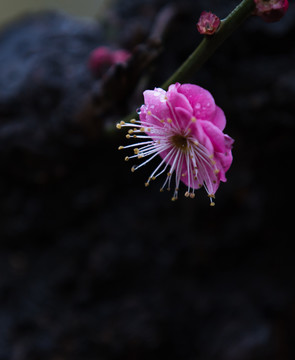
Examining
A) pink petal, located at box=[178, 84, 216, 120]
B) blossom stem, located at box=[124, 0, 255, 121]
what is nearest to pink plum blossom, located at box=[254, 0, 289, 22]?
blossom stem, located at box=[124, 0, 255, 121]

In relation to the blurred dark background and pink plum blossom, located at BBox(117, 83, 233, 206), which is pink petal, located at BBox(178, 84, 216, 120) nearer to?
pink plum blossom, located at BBox(117, 83, 233, 206)

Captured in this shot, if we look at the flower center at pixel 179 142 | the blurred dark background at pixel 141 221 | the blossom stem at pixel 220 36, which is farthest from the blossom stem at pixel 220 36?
the blurred dark background at pixel 141 221

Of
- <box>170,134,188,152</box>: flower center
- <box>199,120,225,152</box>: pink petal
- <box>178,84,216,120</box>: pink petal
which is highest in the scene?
<box>170,134,188,152</box>: flower center

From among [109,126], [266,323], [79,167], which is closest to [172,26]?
[109,126]

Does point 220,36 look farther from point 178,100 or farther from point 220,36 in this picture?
point 178,100

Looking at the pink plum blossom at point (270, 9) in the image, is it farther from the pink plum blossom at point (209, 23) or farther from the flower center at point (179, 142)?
the flower center at point (179, 142)

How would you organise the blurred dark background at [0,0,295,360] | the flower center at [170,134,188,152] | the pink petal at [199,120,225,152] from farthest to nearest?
1. the blurred dark background at [0,0,295,360]
2. the flower center at [170,134,188,152]
3. the pink petal at [199,120,225,152]
